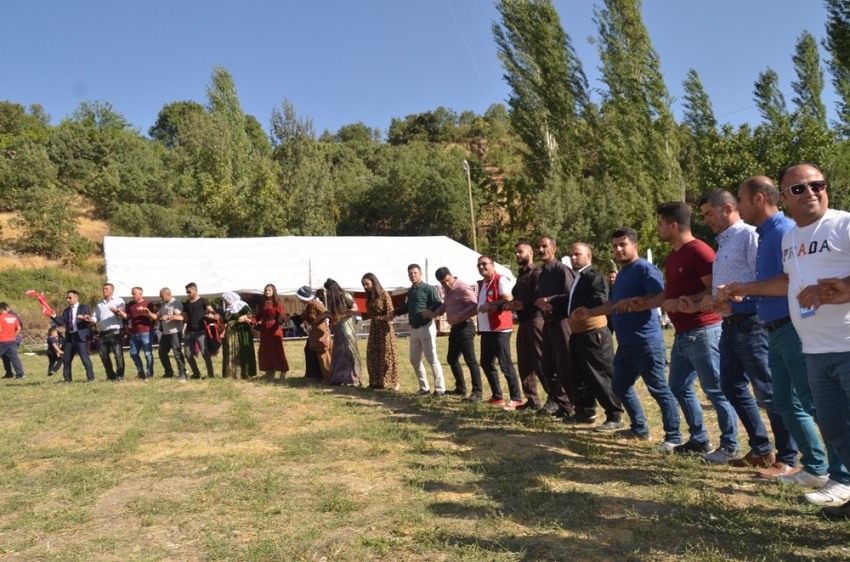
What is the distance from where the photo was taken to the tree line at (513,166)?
110ft

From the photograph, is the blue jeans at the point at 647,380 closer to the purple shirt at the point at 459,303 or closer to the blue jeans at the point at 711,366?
the blue jeans at the point at 711,366

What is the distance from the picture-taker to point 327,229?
135 feet

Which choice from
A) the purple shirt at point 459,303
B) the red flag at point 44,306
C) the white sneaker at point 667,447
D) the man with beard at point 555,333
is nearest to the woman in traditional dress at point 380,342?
the purple shirt at point 459,303

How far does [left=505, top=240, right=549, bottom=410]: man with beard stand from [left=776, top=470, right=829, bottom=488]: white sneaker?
3334mm

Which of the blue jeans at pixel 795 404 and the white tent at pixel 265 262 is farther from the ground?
the white tent at pixel 265 262

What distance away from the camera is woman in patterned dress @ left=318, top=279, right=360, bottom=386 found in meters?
11.3

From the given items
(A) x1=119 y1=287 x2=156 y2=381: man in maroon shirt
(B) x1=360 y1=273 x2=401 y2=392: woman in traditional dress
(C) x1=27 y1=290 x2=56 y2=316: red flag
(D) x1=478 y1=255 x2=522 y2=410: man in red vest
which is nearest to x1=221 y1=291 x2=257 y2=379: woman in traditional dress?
(A) x1=119 y1=287 x2=156 y2=381: man in maroon shirt

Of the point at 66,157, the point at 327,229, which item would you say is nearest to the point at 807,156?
the point at 327,229

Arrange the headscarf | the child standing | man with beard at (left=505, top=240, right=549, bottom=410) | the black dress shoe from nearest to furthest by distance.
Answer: the black dress shoe
man with beard at (left=505, top=240, right=549, bottom=410)
the headscarf
the child standing

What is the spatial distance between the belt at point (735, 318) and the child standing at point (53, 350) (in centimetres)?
1530

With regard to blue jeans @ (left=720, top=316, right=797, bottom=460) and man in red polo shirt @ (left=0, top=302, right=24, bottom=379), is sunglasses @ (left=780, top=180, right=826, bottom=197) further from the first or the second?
man in red polo shirt @ (left=0, top=302, right=24, bottom=379)

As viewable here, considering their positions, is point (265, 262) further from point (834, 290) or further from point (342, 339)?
point (834, 290)

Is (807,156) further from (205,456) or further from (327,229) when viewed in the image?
(205,456)

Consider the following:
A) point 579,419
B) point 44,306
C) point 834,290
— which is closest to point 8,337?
point 44,306
